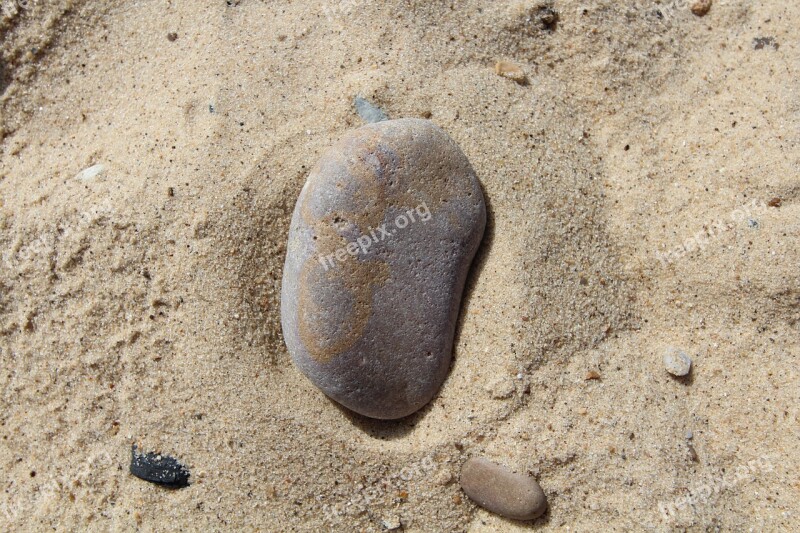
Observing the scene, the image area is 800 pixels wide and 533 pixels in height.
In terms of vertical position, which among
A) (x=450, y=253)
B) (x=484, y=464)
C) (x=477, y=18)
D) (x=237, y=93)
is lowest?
(x=484, y=464)

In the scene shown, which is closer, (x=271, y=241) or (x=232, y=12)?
(x=271, y=241)

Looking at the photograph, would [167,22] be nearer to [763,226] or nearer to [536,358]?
[536,358]

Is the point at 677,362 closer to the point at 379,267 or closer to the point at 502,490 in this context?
the point at 502,490

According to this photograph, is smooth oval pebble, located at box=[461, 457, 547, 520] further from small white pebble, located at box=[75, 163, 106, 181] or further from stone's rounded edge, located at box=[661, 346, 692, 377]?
small white pebble, located at box=[75, 163, 106, 181]

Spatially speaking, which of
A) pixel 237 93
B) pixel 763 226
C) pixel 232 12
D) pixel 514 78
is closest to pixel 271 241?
pixel 237 93

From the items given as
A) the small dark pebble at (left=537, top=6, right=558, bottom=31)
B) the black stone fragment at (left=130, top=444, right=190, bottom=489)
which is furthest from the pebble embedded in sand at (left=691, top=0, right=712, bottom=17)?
→ the black stone fragment at (left=130, top=444, right=190, bottom=489)

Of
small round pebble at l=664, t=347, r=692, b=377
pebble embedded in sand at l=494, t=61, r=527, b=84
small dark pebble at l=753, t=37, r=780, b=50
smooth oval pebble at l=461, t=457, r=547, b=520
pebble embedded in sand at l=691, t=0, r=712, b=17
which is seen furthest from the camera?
pebble embedded in sand at l=691, t=0, r=712, b=17

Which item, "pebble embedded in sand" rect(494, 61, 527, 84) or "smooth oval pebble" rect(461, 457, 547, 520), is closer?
"smooth oval pebble" rect(461, 457, 547, 520)
